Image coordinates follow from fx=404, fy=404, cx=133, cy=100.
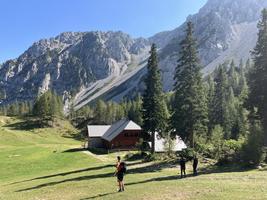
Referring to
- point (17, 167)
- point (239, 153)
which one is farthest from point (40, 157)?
point (239, 153)

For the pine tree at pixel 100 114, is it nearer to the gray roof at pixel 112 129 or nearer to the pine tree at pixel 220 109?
the gray roof at pixel 112 129

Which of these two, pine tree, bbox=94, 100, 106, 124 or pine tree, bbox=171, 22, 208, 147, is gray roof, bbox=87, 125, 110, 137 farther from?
pine tree, bbox=94, 100, 106, 124

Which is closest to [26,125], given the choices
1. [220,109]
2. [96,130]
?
[96,130]

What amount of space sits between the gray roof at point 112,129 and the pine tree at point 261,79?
48276 mm

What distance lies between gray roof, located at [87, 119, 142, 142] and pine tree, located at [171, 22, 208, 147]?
3794cm

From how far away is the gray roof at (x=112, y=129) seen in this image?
3728 inches

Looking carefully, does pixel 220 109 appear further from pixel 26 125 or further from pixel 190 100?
pixel 26 125

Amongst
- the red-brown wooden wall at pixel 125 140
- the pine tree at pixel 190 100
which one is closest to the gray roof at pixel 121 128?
the red-brown wooden wall at pixel 125 140

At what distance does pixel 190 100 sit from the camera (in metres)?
54.6

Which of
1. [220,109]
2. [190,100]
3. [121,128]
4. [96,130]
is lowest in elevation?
[96,130]

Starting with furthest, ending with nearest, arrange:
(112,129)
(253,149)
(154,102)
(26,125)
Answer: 1. (26,125)
2. (112,129)
3. (154,102)
4. (253,149)

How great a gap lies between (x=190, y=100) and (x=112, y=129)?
50.3m

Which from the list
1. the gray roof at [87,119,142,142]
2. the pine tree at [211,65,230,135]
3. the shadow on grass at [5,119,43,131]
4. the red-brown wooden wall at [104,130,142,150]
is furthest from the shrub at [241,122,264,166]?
the shadow on grass at [5,119,43,131]

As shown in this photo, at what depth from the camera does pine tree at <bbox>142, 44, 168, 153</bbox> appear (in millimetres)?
66562
